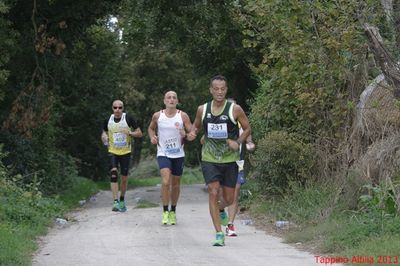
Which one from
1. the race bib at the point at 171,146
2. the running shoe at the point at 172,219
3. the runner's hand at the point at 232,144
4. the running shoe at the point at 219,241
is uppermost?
the runner's hand at the point at 232,144

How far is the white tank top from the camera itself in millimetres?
11664

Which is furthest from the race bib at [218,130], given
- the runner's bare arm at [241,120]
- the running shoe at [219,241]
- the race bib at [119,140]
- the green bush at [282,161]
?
the race bib at [119,140]

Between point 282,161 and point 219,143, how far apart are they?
353cm

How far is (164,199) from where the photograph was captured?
457 inches

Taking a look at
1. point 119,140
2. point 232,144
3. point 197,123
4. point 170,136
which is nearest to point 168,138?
point 170,136

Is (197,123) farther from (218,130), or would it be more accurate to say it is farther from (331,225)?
(331,225)

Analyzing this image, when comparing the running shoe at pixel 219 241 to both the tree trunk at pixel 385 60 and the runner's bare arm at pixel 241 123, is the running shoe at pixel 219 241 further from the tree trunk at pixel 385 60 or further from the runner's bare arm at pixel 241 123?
the tree trunk at pixel 385 60

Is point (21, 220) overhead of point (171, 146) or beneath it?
beneath

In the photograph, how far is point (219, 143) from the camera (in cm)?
944

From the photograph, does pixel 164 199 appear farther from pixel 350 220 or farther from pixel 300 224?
pixel 350 220

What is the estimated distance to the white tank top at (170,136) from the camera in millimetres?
11664

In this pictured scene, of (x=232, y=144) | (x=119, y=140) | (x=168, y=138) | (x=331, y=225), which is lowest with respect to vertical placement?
(x=331, y=225)

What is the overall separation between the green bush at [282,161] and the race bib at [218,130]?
11.4 feet

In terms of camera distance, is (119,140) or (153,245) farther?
(119,140)
